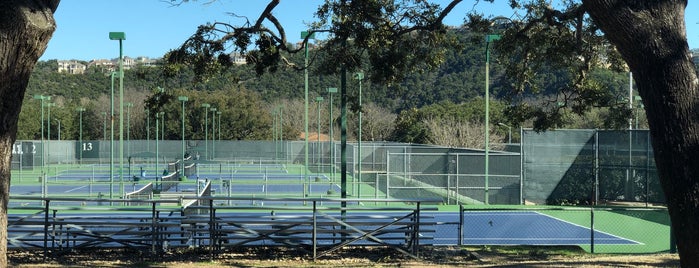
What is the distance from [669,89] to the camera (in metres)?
7.62

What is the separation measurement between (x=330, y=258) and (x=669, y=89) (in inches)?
342

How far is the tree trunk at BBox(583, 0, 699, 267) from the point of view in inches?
294

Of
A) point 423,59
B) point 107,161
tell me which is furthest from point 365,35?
point 107,161

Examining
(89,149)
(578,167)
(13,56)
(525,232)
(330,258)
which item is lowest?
(525,232)

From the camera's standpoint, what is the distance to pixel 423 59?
17953 mm

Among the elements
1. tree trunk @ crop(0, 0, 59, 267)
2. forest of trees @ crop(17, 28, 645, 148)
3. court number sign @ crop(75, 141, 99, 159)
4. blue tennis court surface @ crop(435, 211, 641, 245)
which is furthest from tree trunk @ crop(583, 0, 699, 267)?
court number sign @ crop(75, 141, 99, 159)

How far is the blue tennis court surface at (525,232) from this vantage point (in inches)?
790

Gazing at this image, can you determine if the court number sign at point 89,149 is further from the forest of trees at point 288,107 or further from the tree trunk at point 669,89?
the tree trunk at point 669,89

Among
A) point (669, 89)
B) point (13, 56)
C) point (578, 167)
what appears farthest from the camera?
point (578, 167)

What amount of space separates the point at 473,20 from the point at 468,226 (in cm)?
690

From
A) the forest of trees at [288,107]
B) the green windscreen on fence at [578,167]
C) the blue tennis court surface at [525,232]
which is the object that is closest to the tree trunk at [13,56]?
the blue tennis court surface at [525,232]

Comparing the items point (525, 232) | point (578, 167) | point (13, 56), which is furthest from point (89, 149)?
point (13, 56)

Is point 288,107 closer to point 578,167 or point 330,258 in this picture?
point 578,167

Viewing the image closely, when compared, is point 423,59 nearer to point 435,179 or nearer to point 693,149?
point 693,149
